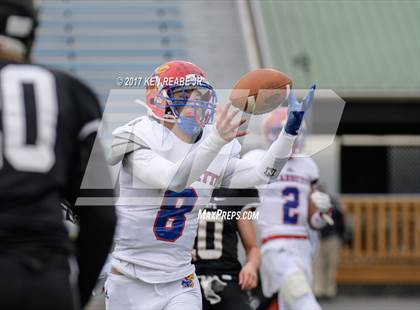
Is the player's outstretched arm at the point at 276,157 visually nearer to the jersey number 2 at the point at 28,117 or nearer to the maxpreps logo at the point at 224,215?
the maxpreps logo at the point at 224,215

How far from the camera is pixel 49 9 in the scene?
16484 mm

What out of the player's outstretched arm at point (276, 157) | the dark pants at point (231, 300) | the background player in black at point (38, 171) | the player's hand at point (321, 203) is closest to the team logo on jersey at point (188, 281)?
the player's outstretched arm at point (276, 157)

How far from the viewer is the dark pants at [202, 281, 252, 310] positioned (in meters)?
5.58

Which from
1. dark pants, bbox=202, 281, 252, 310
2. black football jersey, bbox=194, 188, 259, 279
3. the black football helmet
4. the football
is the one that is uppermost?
the black football helmet

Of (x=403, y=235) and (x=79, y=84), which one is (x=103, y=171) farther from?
(x=403, y=235)

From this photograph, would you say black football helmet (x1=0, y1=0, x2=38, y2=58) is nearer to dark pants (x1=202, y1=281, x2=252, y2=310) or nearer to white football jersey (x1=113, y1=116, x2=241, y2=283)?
white football jersey (x1=113, y1=116, x2=241, y2=283)

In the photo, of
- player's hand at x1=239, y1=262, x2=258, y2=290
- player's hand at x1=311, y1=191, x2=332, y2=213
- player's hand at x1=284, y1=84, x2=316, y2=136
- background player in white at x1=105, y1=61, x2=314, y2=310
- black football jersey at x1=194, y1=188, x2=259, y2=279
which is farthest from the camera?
player's hand at x1=311, y1=191, x2=332, y2=213

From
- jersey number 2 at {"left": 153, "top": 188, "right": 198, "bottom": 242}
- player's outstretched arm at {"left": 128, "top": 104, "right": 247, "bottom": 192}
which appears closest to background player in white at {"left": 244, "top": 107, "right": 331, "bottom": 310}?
jersey number 2 at {"left": 153, "top": 188, "right": 198, "bottom": 242}

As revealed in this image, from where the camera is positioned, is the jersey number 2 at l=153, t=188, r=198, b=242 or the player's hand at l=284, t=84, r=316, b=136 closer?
the player's hand at l=284, t=84, r=316, b=136

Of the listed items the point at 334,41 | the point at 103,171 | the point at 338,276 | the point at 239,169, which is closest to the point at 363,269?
the point at 338,276

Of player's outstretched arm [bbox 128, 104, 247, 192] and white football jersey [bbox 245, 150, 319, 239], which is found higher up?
player's outstretched arm [bbox 128, 104, 247, 192]

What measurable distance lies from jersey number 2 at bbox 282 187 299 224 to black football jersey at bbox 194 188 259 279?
35.9 inches

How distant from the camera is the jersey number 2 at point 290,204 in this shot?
6.96m

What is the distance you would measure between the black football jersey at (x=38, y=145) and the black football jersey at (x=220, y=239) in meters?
2.63
